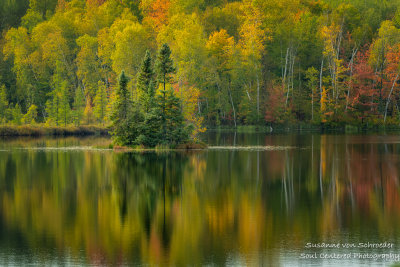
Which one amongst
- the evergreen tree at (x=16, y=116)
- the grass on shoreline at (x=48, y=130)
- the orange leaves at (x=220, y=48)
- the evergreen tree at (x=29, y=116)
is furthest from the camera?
the orange leaves at (x=220, y=48)

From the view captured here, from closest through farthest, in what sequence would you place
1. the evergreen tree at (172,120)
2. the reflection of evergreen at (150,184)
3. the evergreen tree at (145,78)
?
the reflection of evergreen at (150,184), the evergreen tree at (172,120), the evergreen tree at (145,78)

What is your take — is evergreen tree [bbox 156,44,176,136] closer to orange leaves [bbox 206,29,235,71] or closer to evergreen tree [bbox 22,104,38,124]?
evergreen tree [bbox 22,104,38,124]

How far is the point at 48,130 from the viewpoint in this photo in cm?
7619

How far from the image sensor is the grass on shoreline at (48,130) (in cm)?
7281

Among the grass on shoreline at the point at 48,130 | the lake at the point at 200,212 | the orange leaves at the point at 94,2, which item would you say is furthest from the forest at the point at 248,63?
the lake at the point at 200,212

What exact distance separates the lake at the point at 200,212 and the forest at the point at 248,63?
41677 mm

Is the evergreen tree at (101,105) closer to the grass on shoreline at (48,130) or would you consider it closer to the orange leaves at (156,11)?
the grass on shoreline at (48,130)

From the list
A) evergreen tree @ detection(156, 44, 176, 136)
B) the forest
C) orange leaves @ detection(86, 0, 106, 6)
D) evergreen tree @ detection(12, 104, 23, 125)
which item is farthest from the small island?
orange leaves @ detection(86, 0, 106, 6)

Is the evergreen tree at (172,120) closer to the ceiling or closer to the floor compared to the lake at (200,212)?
closer to the ceiling

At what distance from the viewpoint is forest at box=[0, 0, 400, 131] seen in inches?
3290

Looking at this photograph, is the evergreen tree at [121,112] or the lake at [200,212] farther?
the evergreen tree at [121,112]

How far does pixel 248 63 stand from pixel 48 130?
28217 mm

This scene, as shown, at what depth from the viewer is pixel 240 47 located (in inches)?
3393

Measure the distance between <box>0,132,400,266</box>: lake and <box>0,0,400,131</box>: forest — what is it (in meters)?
41.7
